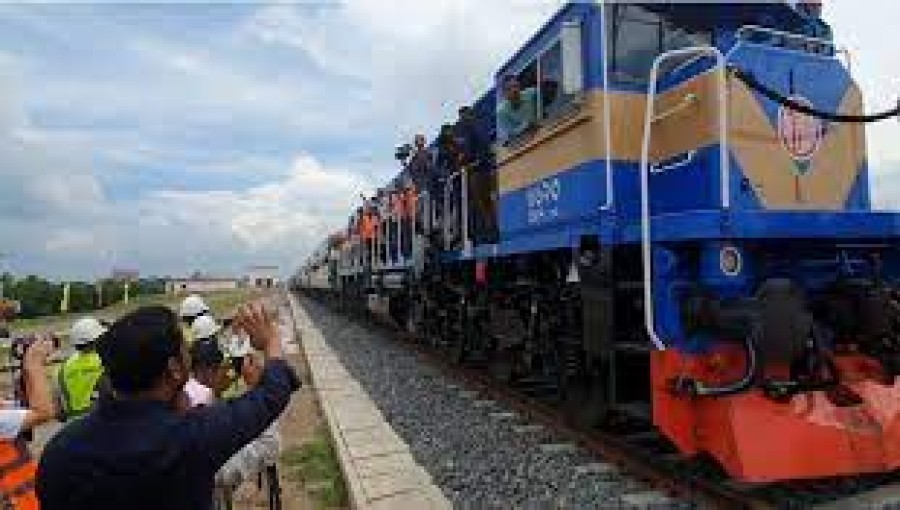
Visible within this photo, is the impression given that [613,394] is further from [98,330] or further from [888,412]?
[98,330]

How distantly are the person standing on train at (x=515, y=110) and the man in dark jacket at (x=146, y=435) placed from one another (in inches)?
242

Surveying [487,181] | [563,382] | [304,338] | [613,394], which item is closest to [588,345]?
[613,394]

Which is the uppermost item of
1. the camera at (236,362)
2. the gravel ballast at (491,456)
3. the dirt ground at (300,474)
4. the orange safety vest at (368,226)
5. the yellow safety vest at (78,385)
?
the orange safety vest at (368,226)

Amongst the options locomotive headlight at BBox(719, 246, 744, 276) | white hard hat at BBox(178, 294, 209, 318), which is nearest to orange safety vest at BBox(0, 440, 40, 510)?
white hard hat at BBox(178, 294, 209, 318)

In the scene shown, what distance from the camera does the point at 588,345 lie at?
23.6 feet

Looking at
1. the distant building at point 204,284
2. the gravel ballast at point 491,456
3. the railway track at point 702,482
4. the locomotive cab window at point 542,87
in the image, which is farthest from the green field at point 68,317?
the distant building at point 204,284

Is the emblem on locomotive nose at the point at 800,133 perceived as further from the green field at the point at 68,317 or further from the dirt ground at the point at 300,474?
the green field at the point at 68,317

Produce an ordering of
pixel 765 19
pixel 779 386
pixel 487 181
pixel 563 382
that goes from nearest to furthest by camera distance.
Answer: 1. pixel 779 386
2. pixel 765 19
3. pixel 563 382
4. pixel 487 181

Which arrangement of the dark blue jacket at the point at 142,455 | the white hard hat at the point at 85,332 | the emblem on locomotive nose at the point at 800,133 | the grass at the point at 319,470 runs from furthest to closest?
the grass at the point at 319,470 → the emblem on locomotive nose at the point at 800,133 → the white hard hat at the point at 85,332 → the dark blue jacket at the point at 142,455

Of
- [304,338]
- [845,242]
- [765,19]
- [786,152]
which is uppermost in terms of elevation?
[765,19]

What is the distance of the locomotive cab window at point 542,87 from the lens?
7.49 m

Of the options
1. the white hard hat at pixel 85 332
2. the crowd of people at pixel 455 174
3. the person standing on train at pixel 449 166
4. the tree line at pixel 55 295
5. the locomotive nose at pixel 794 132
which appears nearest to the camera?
the white hard hat at pixel 85 332

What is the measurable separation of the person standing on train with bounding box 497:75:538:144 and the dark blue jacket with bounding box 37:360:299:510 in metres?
6.26

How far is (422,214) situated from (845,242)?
8824 millimetres
